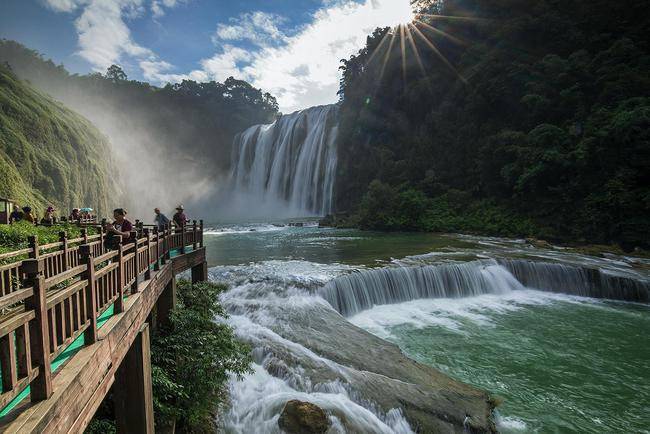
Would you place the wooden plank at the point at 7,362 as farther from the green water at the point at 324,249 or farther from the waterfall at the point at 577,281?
the waterfall at the point at 577,281

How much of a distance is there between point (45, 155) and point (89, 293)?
2692cm

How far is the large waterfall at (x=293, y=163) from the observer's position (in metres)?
47.4

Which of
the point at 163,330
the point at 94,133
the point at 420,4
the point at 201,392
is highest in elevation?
the point at 420,4

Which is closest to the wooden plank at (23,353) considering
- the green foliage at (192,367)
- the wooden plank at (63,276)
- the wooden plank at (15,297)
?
the wooden plank at (15,297)

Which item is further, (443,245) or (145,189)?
(145,189)

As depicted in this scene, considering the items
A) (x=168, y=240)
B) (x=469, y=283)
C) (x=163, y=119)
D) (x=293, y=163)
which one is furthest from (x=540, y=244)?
(x=163, y=119)

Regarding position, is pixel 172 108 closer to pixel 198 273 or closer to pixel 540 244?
pixel 198 273

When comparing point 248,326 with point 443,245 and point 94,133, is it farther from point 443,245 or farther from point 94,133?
point 94,133

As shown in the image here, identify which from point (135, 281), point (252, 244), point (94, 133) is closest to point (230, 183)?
point (94, 133)

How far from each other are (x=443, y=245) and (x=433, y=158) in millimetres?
18354

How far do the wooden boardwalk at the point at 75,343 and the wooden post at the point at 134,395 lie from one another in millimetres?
12

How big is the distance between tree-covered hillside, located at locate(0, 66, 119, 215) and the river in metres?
13.9

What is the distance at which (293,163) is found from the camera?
169 feet

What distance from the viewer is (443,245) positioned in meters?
20.2
